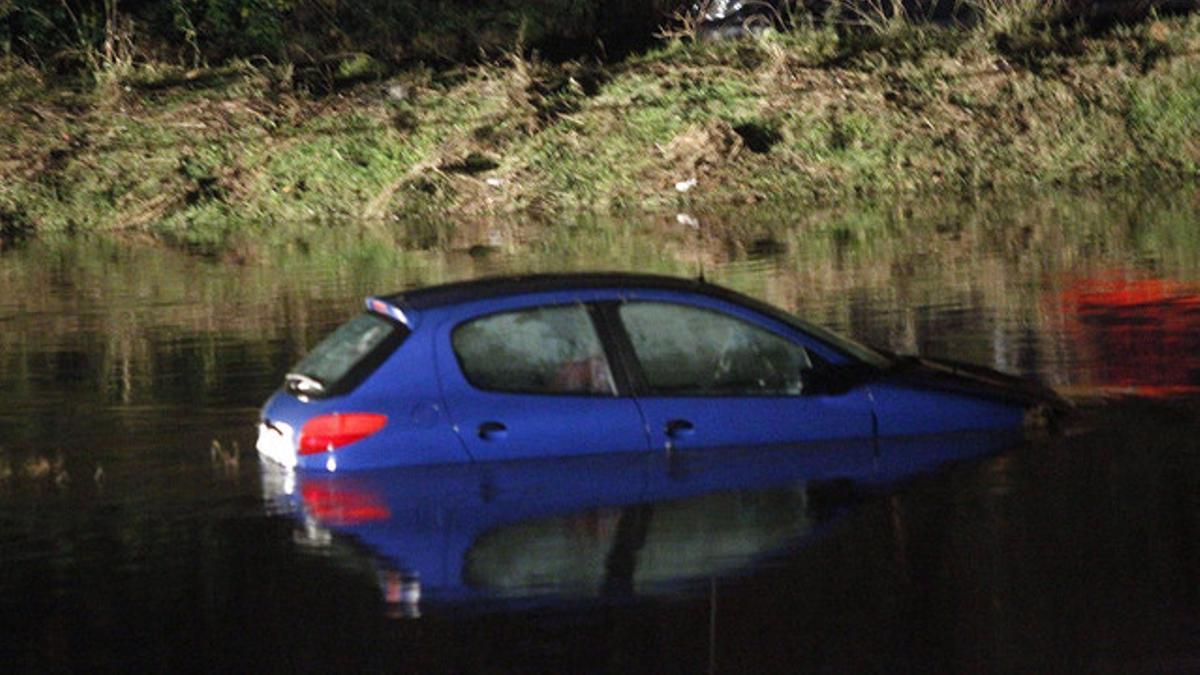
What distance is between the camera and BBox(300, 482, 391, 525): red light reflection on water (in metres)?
11.2

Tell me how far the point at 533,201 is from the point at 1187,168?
8.08 m

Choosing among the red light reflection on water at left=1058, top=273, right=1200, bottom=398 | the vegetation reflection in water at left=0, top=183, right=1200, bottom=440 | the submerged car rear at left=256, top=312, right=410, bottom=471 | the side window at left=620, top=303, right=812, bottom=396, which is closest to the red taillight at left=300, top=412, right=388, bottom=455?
the submerged car rear at left=256, top=312, right=410, bottom=471

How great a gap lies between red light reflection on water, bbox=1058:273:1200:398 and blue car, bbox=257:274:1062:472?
270 cm

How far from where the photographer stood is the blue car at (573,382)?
11633 mm

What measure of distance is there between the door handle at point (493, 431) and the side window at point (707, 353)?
0.80 m

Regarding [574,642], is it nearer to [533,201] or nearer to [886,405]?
[886,405]

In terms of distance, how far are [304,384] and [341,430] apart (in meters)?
0.50

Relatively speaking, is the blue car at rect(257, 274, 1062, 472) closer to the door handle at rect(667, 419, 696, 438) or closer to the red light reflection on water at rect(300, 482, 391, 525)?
the door handle at rect(667, 419, 696, 438)

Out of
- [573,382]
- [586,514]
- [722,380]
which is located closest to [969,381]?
[722,380]

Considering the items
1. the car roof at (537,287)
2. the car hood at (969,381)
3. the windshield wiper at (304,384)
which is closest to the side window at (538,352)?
the car roof at (537,287)

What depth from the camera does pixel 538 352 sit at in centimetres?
1181

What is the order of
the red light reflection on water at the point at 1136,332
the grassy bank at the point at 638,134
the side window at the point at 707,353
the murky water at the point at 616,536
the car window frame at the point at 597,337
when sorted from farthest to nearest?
the grassy bank at the point at 638,134, the red light reflection on water at the point at 1136,332, the side window at the point at 707,353, the car window frame at the point at 597,337, the murky water at the point at 616,536

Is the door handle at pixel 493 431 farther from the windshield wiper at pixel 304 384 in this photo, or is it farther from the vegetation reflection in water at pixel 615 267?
the vegetation reflection in water at pixel 615 267

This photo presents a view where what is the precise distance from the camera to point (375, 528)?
11023mm
